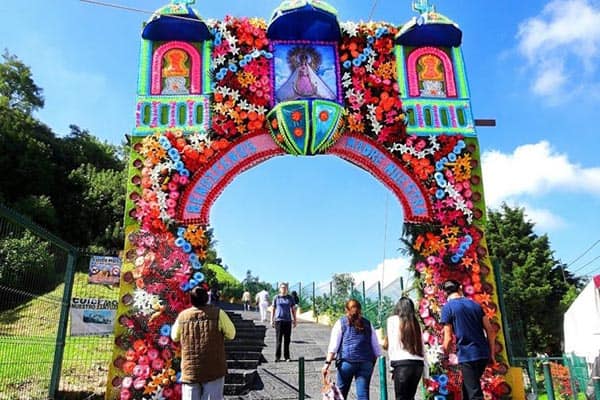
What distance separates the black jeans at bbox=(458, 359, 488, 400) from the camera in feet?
15.7

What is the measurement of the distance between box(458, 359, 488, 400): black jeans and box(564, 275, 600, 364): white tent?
11.8 m

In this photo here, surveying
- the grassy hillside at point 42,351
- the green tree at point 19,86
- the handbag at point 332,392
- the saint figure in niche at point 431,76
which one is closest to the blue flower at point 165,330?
the grassy hillside at point 42,351

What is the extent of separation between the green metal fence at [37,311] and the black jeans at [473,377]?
14.1 feet

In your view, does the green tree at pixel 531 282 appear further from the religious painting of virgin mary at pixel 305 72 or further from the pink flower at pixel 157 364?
the pink flower at pixel 157 364

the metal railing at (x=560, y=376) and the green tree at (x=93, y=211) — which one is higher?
the green tree at (x=93, y=211)

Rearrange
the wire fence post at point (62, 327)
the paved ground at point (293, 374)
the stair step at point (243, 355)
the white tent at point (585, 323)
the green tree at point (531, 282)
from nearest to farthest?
the wire fence post at point (62, 327), the paved ground at point (293, 374), the stair step at point (243, 355), the white tent at point (585, 323), the green tree at point (531, 282)

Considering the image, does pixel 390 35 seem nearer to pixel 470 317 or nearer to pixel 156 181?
pixel 156 181

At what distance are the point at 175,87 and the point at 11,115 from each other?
83.5 feet

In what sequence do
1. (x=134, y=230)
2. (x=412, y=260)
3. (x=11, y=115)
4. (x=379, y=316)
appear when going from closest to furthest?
(x=134, y=230) < (x=412, y=260) < (x=379, y=316) < (x=11, y=115)

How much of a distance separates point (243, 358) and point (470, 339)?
5.46m

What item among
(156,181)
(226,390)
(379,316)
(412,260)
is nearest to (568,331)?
(379,316)

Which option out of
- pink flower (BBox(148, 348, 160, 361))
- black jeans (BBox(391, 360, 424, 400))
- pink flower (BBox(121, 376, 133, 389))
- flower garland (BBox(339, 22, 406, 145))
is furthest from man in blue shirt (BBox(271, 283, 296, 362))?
black jeans (BBox(391, 360, 424, 400))

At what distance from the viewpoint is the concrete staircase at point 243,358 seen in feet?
24.8

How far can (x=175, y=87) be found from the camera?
8.01 m
